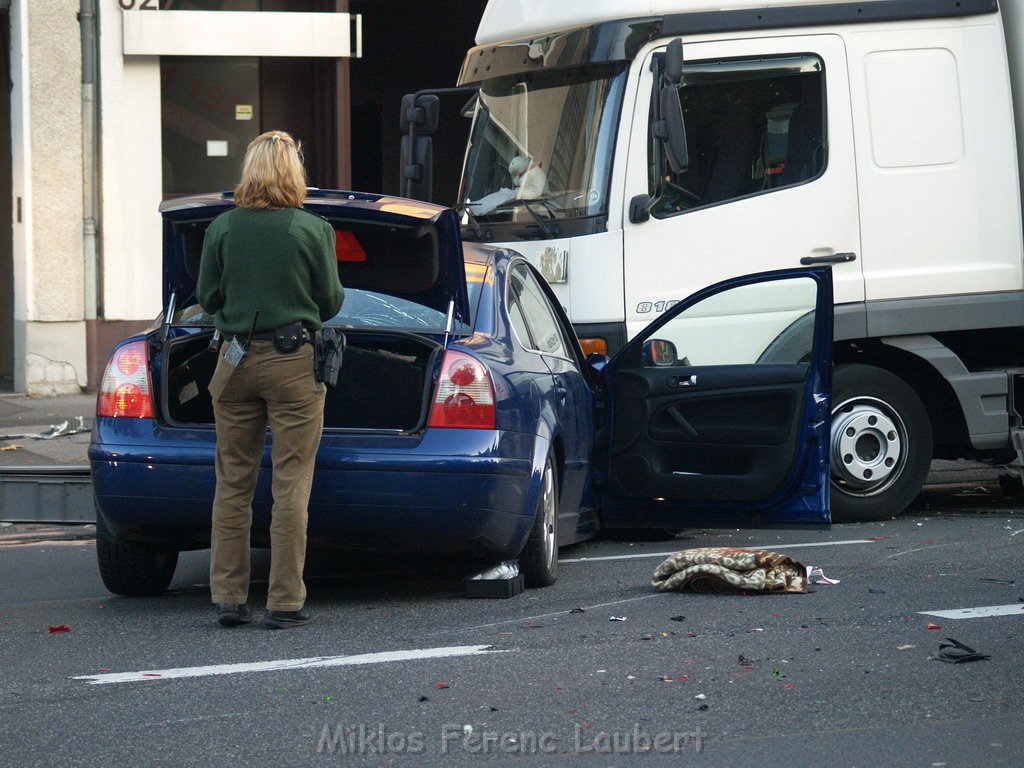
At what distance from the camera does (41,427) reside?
1275cm

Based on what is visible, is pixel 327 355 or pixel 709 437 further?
pixel 709 437

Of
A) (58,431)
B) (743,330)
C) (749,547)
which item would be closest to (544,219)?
(743,330)

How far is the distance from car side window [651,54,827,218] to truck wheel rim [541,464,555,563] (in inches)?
93.1

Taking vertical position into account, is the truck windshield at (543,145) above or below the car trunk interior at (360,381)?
above

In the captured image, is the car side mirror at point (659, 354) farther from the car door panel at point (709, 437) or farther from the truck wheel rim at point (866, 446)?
the truck wheel rim at point (866, 446)

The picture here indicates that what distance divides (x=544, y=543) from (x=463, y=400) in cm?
81

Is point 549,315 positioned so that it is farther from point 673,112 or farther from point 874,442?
point 874,442

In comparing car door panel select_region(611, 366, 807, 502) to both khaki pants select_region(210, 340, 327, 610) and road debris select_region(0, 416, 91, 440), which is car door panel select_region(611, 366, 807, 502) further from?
road debris select_region(0, 416, 91, 440)

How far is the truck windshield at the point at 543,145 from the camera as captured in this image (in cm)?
851

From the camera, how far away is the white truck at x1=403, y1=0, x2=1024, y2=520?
8406 millimetres

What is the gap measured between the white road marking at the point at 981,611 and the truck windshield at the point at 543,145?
124 inches

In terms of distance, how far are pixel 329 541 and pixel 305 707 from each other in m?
1.53

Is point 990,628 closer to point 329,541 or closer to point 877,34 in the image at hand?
point 329,541

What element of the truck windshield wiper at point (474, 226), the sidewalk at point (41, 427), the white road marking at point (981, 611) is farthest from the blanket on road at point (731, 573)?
the sidewalk at point (41, 427)
